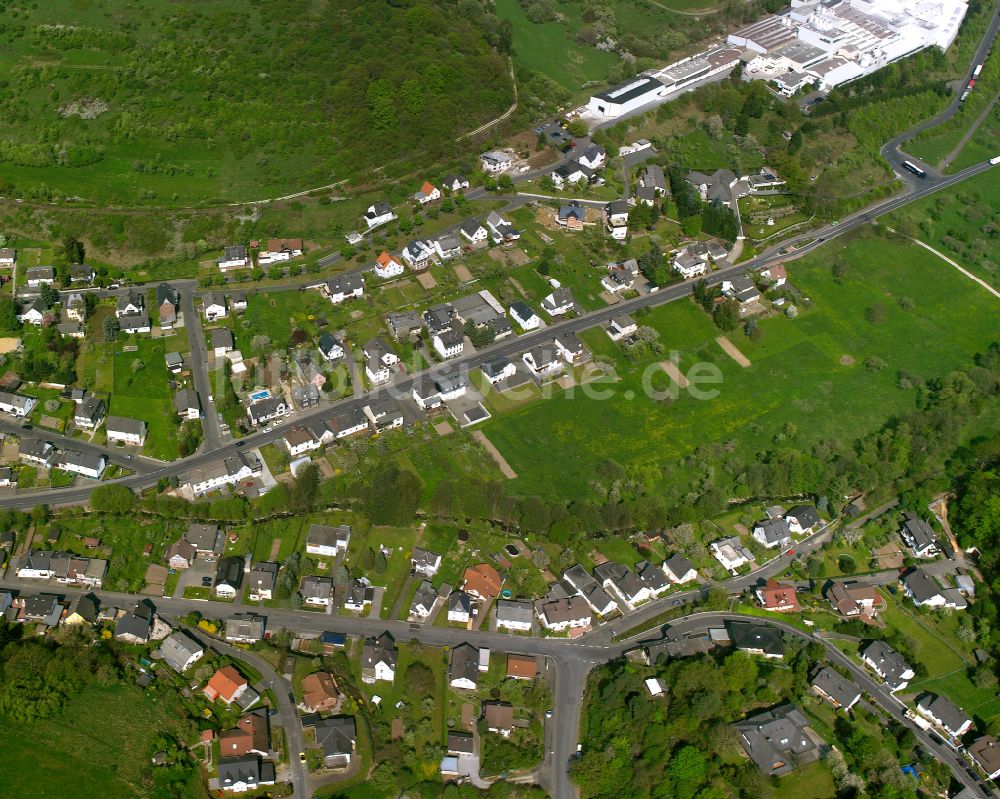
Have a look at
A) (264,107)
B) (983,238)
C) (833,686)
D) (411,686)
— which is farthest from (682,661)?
(264,107)

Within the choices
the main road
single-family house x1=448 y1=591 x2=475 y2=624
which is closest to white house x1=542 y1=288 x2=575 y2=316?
the main road

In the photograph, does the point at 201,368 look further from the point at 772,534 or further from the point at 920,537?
the point at 920,537

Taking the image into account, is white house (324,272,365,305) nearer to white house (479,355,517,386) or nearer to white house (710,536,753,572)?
white house (479,355,517,386)

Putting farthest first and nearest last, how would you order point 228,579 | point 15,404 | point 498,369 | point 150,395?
point 498,369
point 150,395
point 15,404
point 228,579

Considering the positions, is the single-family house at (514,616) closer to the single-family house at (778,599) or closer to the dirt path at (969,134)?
the single-family house at (778,599)

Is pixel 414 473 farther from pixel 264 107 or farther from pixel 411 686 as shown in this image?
pixel 264 107

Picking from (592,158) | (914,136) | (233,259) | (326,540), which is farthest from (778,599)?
(914,136)

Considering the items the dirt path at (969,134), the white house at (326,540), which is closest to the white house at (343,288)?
the white house at (326,540)
